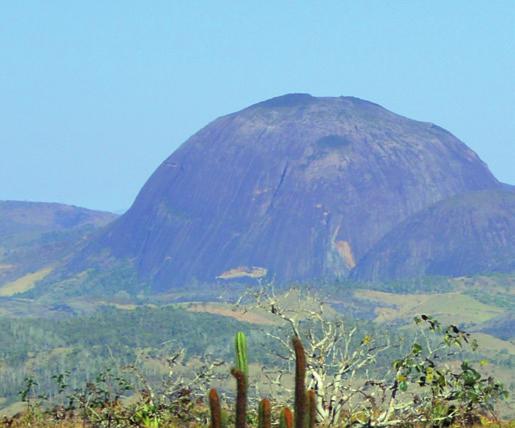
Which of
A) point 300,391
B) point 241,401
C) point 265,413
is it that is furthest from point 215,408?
point 300,391

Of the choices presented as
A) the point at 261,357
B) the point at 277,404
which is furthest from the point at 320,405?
the point at 261,357

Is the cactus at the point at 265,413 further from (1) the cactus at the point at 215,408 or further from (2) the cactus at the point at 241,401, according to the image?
(1) the cactus at the point at 215,408

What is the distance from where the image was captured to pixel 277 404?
23938 mm

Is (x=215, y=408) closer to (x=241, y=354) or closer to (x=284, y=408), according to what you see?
(x=284, y=408)

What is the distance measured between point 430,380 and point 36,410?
11379 millimetres

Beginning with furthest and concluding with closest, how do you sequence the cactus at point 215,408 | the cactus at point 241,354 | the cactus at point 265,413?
the cactus at point 241,354 → the cactus at point 265,413 → the cactus at point 215,408

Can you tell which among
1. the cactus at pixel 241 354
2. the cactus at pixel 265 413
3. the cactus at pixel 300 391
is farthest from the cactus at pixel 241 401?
the cactus at pixel 241 354

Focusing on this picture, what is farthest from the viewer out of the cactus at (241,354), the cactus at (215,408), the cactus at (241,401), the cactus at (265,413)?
the cactus at (241,354)

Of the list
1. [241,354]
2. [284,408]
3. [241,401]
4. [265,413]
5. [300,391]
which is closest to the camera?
[284,408]

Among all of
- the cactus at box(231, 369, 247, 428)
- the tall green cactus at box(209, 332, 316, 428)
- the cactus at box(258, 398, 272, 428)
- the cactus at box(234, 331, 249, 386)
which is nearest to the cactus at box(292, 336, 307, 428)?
the tall green cactus at box(209, 332, 316, 428)

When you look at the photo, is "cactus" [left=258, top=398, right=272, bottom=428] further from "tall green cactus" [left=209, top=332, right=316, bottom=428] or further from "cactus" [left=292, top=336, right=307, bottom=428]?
"cactus" [left=292, top=336, right=307, bottom=428]

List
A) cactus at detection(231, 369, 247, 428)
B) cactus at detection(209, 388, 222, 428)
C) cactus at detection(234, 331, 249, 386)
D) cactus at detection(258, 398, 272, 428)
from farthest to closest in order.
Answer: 1. cactus at detection(234, 331, 249, 386)
2. cactus at detection(231, 369, 247, 428)
3. cactus at detection(258, 398, 272, 428)
4. cactus at detection(209, 388, 222, 428)

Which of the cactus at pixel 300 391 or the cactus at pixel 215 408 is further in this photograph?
the cactus at pixel 300 391

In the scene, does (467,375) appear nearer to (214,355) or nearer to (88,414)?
(88,414)
